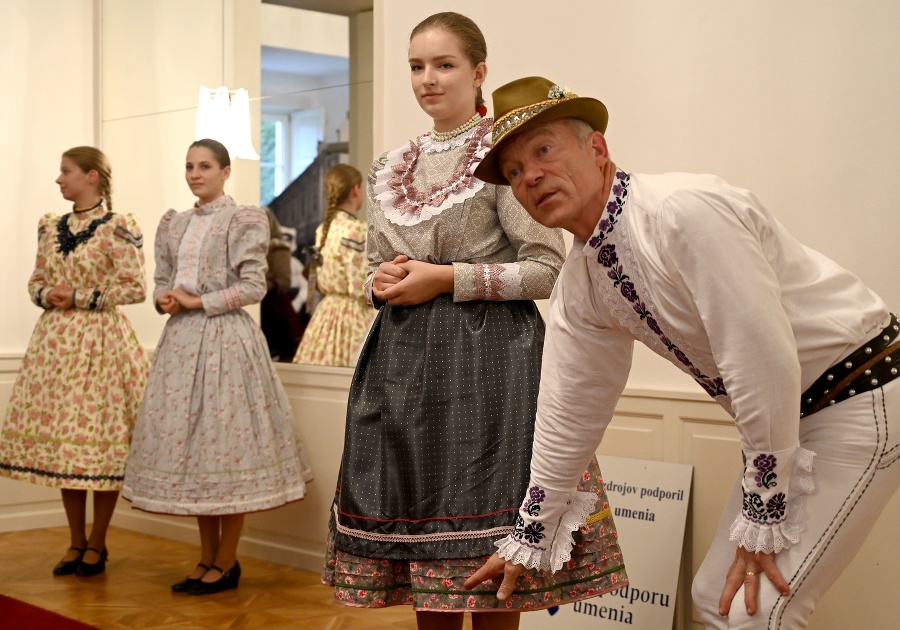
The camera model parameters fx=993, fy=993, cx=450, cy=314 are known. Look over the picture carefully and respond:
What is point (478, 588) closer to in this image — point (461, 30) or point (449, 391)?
point (449, 391)

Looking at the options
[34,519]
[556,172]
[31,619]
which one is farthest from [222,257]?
[556,172]

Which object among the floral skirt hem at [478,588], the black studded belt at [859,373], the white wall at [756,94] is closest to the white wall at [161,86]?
the white wall at [756,94]

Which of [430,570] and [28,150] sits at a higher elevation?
[28,150]

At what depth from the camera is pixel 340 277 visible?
4199mm

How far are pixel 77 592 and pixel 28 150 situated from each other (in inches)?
97.5

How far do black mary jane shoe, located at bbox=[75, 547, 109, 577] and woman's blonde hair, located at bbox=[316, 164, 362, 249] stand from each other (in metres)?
1.58

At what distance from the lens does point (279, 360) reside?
14.7 ft

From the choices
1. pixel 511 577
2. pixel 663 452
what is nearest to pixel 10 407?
pixel 663 452

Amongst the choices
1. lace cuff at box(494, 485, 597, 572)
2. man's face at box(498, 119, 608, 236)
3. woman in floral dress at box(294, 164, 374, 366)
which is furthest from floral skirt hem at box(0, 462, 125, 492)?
man's face at box(498, 119, 608, 236)

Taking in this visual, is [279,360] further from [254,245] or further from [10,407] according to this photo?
[10,407]

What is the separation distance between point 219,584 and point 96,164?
5.91 ft

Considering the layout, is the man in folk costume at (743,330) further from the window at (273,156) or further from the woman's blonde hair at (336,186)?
the window at (273,156)

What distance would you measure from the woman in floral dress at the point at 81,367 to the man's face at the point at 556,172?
2.87 metres

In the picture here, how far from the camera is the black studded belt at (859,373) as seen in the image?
5.07 ft
